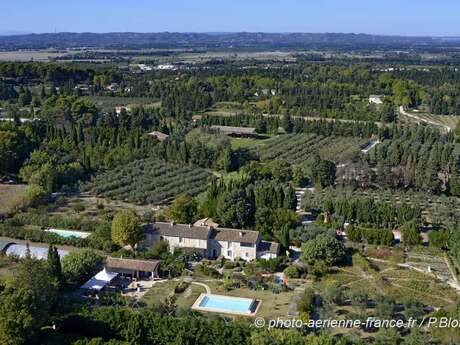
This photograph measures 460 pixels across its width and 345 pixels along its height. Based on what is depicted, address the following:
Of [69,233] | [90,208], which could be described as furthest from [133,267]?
[90,208]

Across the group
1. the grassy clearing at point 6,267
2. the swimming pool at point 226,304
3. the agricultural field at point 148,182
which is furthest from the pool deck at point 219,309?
the agricultural field at point 148,182

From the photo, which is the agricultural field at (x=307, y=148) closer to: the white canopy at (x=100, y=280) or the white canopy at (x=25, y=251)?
the white canopy at (x=25, y=251)

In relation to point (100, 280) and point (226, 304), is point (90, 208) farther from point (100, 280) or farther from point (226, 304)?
point (226, 304)

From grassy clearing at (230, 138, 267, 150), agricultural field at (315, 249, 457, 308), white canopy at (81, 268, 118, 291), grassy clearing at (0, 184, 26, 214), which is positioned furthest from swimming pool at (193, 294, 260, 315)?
grassy clearing at (230, 138, 267, 150)

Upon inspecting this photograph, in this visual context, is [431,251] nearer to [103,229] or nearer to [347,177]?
[347,177]

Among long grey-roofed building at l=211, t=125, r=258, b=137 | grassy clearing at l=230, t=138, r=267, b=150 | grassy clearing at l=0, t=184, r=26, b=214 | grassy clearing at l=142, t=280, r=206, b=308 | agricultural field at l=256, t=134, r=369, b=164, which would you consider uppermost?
long grey-roofed building at l=211, t=125, r=258, b=137

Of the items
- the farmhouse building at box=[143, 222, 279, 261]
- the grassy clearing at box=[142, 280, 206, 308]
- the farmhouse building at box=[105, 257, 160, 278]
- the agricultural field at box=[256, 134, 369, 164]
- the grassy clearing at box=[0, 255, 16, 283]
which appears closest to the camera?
the grassy clearing at box=[142, 280, 206, 308]

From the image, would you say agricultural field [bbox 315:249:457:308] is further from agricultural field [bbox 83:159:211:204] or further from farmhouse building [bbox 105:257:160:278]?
agricultural field [bbox 83:159:211:204]
